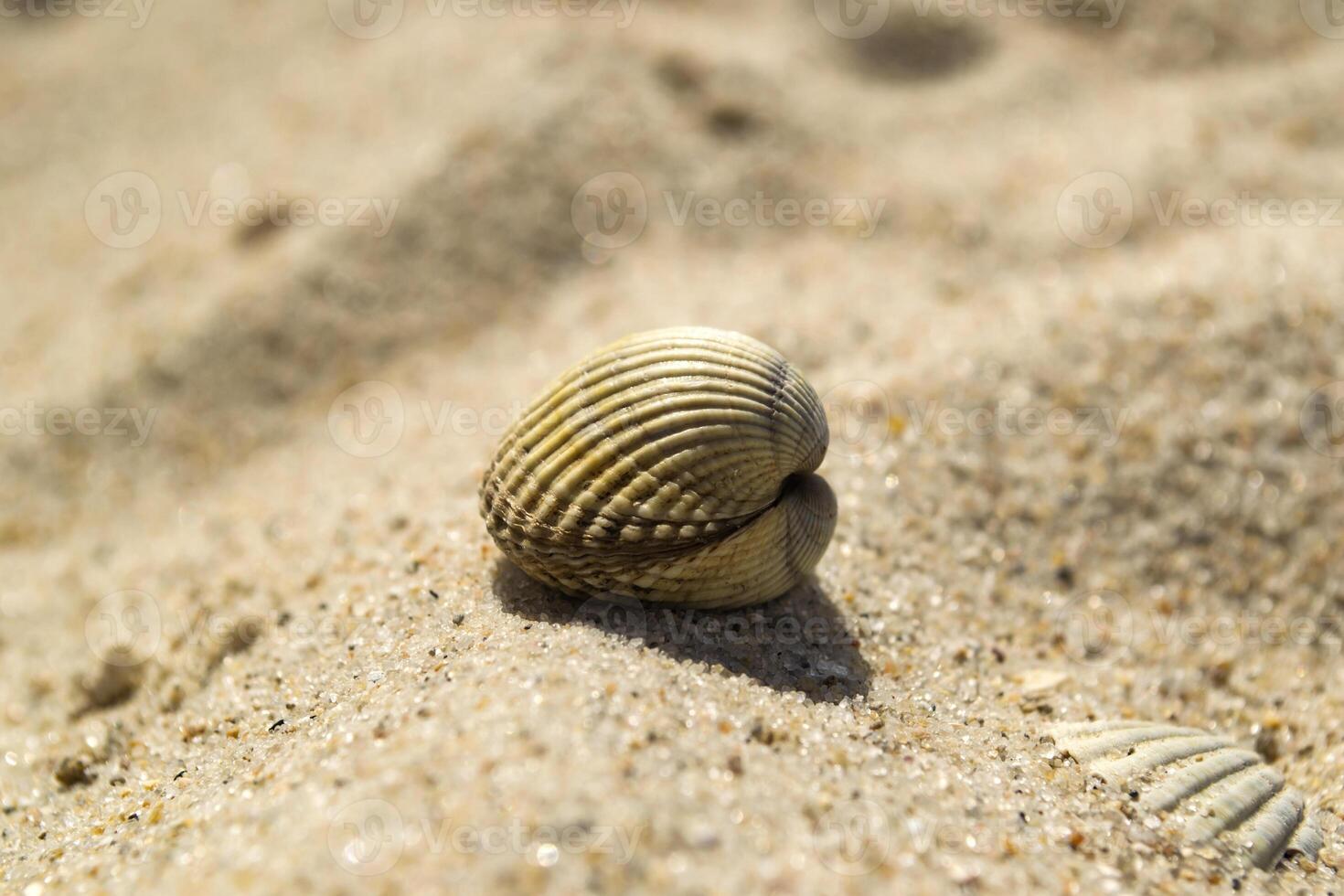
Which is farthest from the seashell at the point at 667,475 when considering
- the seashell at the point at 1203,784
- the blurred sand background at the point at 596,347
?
the seashell at the point at 1203,784

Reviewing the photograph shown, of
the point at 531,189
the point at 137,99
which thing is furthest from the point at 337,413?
the point at 137,99

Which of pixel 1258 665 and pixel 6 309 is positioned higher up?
pixel 1258 665

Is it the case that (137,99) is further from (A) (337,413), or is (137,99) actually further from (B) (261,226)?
(A) (337,413)

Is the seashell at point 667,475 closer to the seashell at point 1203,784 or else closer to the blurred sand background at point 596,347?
the blurred sand background at point 596,347

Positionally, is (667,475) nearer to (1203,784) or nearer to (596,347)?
(1203,784)

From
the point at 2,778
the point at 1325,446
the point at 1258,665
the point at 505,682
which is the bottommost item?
the point at 2,778

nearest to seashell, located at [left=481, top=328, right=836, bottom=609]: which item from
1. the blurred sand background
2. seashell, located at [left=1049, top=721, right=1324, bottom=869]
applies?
the blurred sand background

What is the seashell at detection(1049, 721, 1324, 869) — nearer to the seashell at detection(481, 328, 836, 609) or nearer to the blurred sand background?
the blurred sand background

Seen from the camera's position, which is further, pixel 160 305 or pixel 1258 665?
→ pixel 160 305
